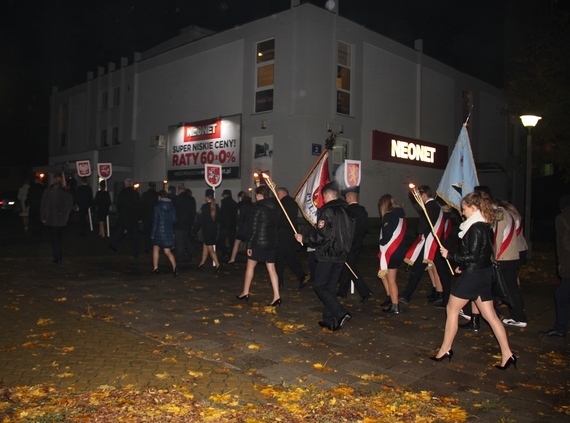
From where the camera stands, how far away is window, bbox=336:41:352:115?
819 inches

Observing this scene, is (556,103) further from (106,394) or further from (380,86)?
(106,394)

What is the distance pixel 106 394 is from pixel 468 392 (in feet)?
10.6

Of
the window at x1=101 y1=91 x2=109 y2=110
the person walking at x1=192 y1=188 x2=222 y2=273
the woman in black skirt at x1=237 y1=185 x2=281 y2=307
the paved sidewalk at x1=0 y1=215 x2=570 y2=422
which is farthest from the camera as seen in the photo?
the window at x1=101 y1=91 x2=109 y2=110


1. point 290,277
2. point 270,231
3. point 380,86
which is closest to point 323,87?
point 380,86

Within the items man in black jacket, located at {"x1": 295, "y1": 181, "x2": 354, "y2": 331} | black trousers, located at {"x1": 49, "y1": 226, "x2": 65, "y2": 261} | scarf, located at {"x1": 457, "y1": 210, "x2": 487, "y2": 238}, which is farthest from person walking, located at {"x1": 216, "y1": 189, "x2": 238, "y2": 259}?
scarf, located at {"x1": 457, "y1": 210, "x2": 487, "y2": 238}

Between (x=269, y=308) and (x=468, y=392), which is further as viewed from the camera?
(x=269, y=308)

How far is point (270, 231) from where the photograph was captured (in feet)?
26.8

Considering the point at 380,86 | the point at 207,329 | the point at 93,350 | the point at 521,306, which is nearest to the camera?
the point at 93,350

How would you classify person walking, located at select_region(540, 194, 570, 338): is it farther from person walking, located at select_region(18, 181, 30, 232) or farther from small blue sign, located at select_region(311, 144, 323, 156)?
person walking, located at select_region(18, 181, 30, 232)

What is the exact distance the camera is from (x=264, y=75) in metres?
20.9

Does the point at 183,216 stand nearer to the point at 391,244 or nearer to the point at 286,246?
the point at 286,246

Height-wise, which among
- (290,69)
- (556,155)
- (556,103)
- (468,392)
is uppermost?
(290,69)

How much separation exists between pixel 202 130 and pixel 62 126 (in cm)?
1717

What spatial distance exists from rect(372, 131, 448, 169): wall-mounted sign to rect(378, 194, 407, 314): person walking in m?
14.3
